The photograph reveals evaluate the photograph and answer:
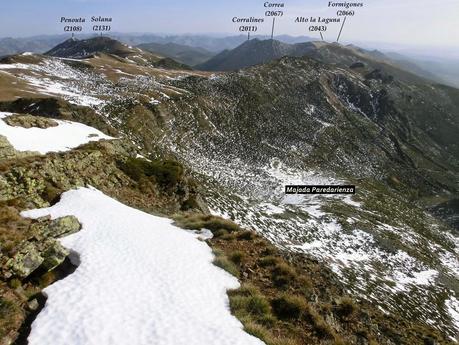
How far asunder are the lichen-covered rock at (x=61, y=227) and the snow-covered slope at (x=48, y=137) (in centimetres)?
1082

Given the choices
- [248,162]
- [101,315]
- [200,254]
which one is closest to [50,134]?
[200,254]

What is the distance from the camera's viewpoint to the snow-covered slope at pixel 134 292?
11602 millimetres

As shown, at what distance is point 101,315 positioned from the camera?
1226 centimetres

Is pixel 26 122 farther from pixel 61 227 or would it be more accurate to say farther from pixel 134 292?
pixel 134 292

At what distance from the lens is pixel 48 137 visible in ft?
98.3

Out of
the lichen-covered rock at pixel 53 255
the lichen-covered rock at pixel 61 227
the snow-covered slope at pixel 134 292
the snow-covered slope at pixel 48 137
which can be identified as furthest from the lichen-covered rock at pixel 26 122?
the lichen-covered rock at pixel 53 255

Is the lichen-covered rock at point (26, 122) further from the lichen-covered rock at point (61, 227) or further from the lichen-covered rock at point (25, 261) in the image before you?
the lichen-covered rock at point (25, 261)

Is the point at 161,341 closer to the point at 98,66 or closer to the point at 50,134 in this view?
the point at 50,134

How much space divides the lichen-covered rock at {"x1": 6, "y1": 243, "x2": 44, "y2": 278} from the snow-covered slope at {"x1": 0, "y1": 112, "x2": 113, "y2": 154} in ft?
43.5

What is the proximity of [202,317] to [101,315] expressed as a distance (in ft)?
10.7

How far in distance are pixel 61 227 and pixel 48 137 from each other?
14991mm

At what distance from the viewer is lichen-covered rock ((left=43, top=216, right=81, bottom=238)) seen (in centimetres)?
1709

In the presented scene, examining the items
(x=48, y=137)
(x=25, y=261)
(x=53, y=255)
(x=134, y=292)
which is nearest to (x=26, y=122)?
(x=48, y=137)

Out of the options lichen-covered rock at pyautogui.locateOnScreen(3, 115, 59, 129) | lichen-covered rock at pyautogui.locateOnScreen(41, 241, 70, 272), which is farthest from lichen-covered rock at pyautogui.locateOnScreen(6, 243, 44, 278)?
lichen-covered rock at pyautogui.locateOnScreen(3, 115, 59, 129)
